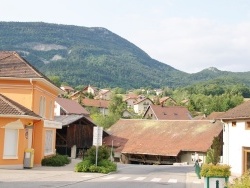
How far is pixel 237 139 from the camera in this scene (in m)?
31.7

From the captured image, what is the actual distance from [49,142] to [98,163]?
359 inches

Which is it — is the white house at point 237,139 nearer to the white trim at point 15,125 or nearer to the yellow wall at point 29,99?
the yellow wall at point 29,99

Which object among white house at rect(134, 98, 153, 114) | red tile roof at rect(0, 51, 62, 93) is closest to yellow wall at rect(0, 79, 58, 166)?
red tile roof at rect(0, 51, 62, 93)

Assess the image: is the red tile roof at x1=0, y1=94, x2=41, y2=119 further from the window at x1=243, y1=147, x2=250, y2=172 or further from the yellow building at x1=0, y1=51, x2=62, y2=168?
the window at x1=243, y1=147, x2=250, y2=172

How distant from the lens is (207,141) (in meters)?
57.8

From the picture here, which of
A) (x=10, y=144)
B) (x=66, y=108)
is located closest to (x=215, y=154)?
(x=10, y=144)

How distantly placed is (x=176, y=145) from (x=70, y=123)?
14.5 metres

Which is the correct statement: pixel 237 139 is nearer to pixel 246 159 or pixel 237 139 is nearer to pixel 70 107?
pixel 246 159

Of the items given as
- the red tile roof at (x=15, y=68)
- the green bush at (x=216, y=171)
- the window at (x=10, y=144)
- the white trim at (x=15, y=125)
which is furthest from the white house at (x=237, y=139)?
the window at (x=10, y=144)

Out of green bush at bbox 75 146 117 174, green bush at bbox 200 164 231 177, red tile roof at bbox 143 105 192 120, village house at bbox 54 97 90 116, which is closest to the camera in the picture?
green bush at bbox 200 164 231 177

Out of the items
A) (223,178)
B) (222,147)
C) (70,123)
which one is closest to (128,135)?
(70,123)

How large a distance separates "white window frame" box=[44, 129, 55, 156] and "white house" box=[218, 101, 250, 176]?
13.9 m

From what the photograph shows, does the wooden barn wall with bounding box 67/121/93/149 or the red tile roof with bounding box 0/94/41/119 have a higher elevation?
the red tile roof with bounding box 0/94/41/119

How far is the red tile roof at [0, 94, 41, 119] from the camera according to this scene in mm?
28748
